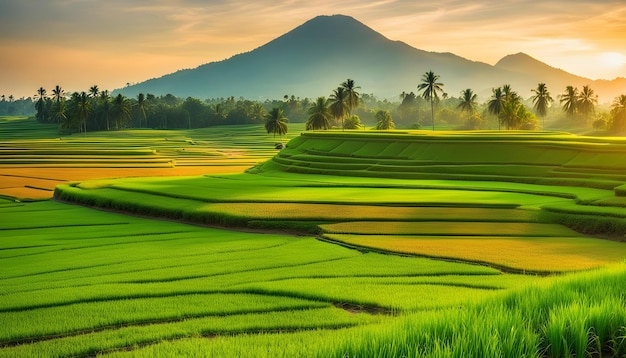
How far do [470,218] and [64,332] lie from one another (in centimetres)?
2066

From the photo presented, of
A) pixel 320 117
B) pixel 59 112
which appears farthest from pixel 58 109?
pixel 320 117

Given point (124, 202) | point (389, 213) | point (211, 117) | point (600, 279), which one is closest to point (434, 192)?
point (389, 213)

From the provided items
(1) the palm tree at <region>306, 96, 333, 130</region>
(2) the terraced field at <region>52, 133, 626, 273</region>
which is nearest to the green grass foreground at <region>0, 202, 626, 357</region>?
(2) the terraced field at <region>52, 133, 626, 273</region>

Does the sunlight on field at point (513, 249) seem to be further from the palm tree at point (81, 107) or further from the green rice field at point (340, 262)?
the palm tree at point (81, 107)

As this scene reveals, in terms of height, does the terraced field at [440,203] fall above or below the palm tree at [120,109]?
below

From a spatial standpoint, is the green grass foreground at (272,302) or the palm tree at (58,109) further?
the palm tree at (58,109)

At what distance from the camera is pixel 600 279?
34.4ft

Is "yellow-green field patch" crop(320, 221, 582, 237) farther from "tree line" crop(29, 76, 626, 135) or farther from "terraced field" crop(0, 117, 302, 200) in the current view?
"tree line" crop(29, 76, 626, 135)

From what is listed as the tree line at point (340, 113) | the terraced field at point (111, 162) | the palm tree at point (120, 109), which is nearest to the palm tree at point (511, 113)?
the tree line at point (340, 113)

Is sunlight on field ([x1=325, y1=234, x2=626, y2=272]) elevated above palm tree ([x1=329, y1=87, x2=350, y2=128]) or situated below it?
below

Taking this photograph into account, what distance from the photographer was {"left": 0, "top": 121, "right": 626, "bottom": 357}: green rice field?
8.41 meters

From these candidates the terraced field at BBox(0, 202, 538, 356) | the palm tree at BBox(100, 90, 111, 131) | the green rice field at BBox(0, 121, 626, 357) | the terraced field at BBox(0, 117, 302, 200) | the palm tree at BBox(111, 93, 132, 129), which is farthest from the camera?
the palm tree at BBox(100, 90, 111, 131)

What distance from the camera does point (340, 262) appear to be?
2161 cm

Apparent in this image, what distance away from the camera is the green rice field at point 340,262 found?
8406 mm
